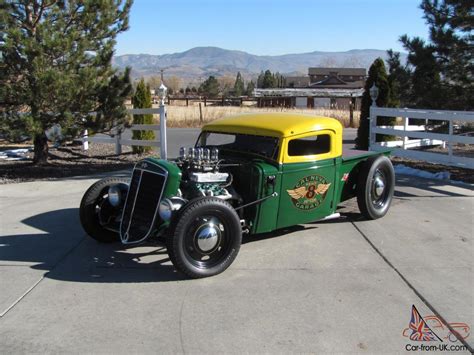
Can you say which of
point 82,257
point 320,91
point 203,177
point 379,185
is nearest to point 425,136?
point 379,185

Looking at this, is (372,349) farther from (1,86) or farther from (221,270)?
(1,86)

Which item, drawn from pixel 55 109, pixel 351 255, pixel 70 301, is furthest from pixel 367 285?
pixel 55 109

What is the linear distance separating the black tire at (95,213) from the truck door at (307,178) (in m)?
1.96

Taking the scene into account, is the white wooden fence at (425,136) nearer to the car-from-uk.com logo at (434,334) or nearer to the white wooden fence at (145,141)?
the white wooden fence at (145,141)

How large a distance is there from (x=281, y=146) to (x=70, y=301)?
267 centimetres

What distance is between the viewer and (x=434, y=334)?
3.73 meters

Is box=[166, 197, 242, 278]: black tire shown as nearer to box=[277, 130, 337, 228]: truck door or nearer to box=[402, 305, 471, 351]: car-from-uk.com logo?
box=[277, 130, 337, 228]: truck door

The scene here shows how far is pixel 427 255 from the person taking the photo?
5.44 m

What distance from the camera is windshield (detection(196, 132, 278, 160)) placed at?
18.4 feet

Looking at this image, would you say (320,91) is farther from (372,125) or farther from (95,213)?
(95,213)

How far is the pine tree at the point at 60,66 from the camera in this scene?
9070 millimetres

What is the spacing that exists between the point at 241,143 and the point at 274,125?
0.47 m

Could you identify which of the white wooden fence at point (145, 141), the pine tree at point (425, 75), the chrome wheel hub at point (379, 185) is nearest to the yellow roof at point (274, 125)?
the chrome wheel hub at point (379, 185)

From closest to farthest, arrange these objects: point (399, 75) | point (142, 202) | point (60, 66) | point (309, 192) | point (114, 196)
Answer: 1. point (142, 202)
2. point (114, 196)
3. point (309, 192)
4. point (60, 66)
5. point (399, 75)
